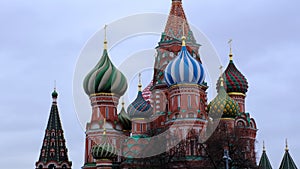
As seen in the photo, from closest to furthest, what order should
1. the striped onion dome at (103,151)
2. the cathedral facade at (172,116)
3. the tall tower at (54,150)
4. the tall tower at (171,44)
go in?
the cathedral facade at (172,116), the striped onion dome at (103,151), the tall tower at (171,44), the tall tower at (54,150)

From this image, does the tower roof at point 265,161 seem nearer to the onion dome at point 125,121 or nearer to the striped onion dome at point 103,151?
the onion dome at point 125,121

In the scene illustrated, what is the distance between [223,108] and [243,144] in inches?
204

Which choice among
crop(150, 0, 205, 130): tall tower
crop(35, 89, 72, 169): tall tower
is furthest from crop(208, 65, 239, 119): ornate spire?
crop(35, 89, 72, 169): tall tower

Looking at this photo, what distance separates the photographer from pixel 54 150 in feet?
143

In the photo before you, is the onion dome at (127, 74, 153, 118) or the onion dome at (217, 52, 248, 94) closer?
the onion dome at (127, 74, 153, 118)

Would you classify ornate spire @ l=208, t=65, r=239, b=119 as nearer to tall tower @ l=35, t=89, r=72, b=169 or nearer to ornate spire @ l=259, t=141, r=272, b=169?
ornate spire @ l=259, t=141, r=272, b=169

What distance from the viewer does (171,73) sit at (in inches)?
1561

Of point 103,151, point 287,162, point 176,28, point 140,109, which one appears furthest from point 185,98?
point 287,162

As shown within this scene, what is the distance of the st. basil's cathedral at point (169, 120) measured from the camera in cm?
3697

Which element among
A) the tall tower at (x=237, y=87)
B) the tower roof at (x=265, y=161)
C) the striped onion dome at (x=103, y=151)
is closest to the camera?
the striped onion dome at (x=103, y=151)

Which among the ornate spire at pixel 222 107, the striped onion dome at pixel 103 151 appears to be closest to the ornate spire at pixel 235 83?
the ornate spire at pixel 222 107

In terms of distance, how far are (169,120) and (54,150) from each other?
341 inches

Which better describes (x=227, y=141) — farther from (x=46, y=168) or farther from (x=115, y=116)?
(x=46, y=168)

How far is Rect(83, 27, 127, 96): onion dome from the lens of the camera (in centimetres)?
4344
